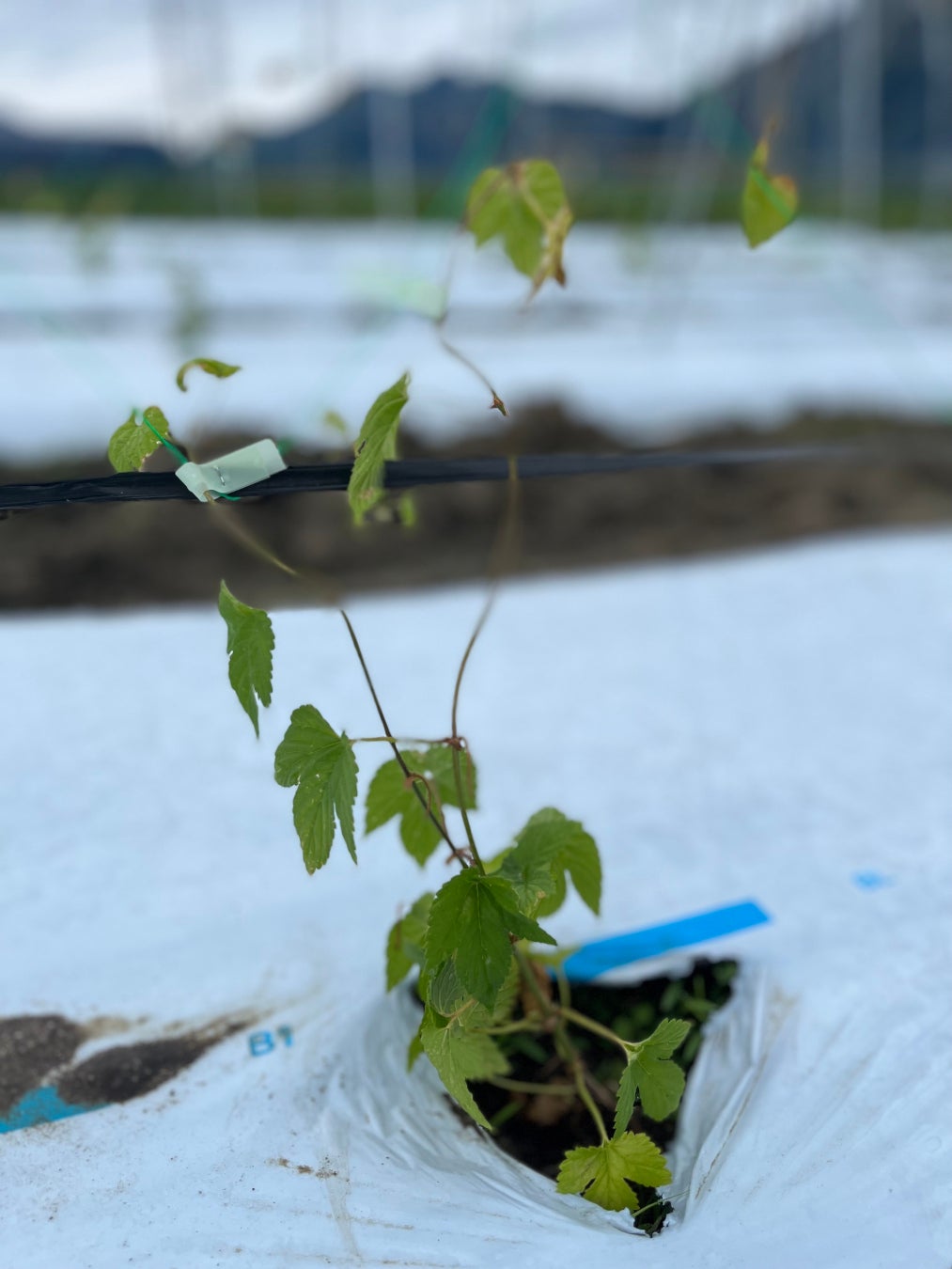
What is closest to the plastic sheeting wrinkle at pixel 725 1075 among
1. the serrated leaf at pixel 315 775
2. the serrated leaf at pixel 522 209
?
the serrated leaf at pixel 315 775

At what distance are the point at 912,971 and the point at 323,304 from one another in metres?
4.55

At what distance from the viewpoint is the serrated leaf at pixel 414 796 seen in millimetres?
636

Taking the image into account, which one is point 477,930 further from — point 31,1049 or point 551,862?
point 31,1049

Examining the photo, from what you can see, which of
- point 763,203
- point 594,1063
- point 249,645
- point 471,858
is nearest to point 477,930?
point 471,858

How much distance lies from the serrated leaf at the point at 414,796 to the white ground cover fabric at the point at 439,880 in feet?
0.60

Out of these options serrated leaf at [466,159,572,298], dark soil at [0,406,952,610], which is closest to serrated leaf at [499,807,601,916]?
serrated leaf at [466,159,572,298]

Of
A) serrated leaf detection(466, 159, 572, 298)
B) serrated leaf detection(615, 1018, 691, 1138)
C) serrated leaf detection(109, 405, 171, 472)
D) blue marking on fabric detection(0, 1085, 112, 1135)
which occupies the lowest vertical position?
blue marking on fabric detection(0, 1085, 112, 1135)

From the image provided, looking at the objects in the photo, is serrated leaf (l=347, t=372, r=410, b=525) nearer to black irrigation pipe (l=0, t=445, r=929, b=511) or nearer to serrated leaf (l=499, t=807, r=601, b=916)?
black irrigation pipe (l=0, t=445, r=929, b=511)

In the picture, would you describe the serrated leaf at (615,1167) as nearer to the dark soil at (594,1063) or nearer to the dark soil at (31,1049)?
the dark soil at (594,1063)

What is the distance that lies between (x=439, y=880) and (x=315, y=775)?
41 cm

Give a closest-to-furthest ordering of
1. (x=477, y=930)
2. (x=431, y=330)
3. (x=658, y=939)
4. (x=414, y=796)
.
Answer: (x=477, y=930), (x=414, y=796), (x=658, y=939), (x=431, y=330)

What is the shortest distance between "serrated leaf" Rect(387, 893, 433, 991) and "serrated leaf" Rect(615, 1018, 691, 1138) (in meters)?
0.16

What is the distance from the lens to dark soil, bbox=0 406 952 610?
206 cm

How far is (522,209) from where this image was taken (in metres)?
0.67
